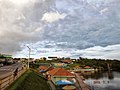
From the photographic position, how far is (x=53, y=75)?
59375 mm

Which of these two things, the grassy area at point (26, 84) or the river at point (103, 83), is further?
the river at point (103, 83)

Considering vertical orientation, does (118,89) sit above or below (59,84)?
below

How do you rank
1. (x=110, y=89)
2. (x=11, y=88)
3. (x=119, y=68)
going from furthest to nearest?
(x=119, y=68)
(x=110, y=89)
(x=11, y=88)

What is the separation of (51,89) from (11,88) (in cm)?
2418

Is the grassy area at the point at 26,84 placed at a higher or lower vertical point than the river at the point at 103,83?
higher

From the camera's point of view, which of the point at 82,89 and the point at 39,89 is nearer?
the point at 39,89

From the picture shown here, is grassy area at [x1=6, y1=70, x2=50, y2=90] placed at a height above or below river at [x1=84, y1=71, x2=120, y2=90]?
above

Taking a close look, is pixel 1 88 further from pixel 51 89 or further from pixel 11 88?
pixel 51 89

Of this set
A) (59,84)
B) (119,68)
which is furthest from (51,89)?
(119,68)

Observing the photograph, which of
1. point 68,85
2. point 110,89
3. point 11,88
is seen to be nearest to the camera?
point 11,88

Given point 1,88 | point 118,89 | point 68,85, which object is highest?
point 1,88

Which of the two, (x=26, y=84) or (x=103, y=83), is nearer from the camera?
(x=26, y=84)

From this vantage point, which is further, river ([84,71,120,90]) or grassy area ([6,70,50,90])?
river ([84,71,120,90])

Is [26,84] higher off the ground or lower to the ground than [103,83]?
higher
